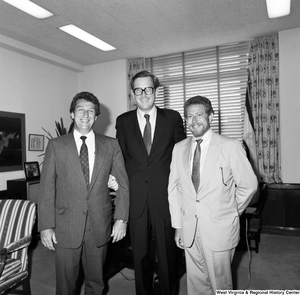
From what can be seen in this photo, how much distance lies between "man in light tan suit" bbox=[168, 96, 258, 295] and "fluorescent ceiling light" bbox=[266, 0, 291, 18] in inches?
96.2

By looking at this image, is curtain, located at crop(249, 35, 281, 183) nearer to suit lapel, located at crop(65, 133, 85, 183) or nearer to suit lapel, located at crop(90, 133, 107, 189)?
suit lapel, located at crop(90, 133, 107, 189)

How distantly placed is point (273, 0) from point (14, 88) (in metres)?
4.01

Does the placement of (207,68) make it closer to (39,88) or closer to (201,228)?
(39,88)

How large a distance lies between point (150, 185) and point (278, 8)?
3081mm

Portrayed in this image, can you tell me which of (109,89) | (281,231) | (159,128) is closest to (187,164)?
(159,128)

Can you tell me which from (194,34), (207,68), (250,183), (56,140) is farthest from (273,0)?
(56,140)

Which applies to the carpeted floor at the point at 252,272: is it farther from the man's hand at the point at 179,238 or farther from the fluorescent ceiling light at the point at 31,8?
the fluorescent ceiling light at the point at 31,8

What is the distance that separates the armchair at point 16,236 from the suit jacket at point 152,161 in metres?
0.99

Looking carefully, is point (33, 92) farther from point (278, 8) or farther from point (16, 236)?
point (278, 8)

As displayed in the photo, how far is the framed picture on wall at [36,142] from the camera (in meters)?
4.79

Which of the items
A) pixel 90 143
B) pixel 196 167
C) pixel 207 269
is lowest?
pixel 207 269

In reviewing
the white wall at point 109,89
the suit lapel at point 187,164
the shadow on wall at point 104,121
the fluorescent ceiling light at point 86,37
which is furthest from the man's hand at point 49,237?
the shadow on wall at point 104,121

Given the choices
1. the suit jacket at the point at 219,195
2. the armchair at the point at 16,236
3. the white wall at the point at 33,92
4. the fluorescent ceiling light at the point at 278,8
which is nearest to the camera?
the suit jacket at the point at 219,195

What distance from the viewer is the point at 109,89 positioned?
577 cm
